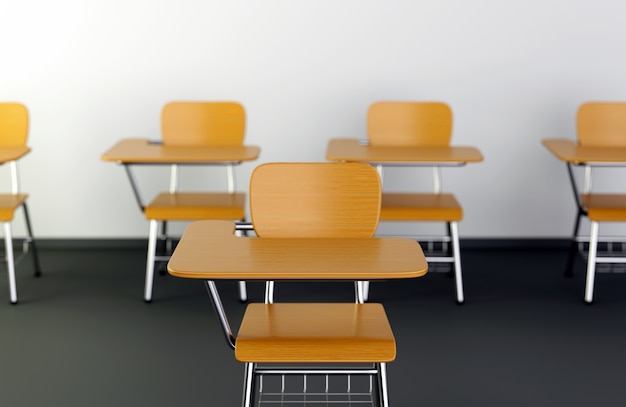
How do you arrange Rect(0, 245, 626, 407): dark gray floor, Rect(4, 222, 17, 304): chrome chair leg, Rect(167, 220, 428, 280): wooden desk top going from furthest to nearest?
Rect(4, 222, 17, 304): chrome chair leg → Rect(0, 245, 626, 407): dark gray floor → Rect(167, 220, 428, 280): wooden desk top

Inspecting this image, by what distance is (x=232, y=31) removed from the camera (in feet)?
16.1

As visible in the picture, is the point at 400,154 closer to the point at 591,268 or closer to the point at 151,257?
the point at 591,268

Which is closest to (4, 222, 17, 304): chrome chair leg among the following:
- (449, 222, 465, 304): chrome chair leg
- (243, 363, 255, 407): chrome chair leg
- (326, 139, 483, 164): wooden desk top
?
(326, 139, 483, 164): wooden desk top

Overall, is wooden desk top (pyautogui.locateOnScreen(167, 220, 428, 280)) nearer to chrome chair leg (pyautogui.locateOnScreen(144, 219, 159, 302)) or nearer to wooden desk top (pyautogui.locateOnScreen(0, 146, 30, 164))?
chrome chair leg (pyautogui.locateOnScreen(144, 219, 159, 302))

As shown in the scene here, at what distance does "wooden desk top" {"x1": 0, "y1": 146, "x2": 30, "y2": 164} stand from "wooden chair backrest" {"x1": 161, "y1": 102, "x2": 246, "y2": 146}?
2.37 ft

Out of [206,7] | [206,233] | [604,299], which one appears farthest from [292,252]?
[206,7]

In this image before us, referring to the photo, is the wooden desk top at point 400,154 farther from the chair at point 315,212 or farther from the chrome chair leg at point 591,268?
the chair at point 315,212

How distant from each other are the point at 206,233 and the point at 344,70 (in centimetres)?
250

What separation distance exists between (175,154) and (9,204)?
3.03 ft

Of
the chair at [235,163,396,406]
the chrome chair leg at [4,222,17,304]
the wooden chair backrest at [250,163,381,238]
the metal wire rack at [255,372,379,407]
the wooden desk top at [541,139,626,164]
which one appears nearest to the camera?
the chair at [235,163,396,406]

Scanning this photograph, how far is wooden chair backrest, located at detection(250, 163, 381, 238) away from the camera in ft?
9.49

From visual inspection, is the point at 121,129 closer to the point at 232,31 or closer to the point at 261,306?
the point at 232,31

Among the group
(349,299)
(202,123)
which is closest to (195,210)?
(202,123)

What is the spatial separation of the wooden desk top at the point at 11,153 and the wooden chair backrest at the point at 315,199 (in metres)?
1.76
